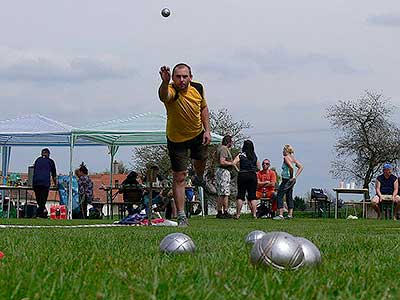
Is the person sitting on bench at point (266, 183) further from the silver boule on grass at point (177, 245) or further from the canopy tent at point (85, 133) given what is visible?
the silver boule on grass at point (177, 245)

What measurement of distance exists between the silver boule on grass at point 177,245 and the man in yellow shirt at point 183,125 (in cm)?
528

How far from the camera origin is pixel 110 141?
26.4m

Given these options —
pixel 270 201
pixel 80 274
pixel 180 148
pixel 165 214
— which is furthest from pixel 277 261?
pixel 270 201

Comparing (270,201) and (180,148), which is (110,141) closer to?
(270,201)

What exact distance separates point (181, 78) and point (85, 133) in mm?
12742

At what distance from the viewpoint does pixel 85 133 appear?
75.0 ft

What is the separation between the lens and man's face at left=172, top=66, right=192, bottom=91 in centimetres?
1051

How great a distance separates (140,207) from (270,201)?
4.27 metres

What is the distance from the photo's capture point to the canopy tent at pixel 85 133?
23016mm

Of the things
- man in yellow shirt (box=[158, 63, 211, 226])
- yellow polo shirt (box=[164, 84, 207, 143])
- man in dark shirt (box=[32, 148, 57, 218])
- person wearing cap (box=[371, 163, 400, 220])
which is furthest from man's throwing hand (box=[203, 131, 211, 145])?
man in dark shirt (box=[32, 148, 57, 218])

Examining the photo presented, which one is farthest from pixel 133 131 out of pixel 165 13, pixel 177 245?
pixel 177 245

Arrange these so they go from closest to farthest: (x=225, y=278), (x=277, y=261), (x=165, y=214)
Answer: (x=225, y=278) → (x=277, y=261) → (x=165, y=214)

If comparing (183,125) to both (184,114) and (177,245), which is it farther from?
(177,245)

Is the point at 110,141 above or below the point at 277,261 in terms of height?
above
